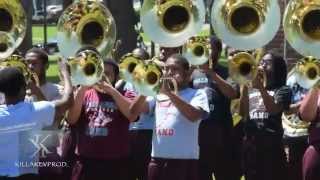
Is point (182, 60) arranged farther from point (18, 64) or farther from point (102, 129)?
point (18, 64)

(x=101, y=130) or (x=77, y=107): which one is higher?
(x=77, y=107)

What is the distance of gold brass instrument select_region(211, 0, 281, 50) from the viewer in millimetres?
6449

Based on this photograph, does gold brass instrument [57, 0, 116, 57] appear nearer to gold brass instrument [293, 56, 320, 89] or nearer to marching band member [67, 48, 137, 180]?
marching band member [67, 48, 137, 180]

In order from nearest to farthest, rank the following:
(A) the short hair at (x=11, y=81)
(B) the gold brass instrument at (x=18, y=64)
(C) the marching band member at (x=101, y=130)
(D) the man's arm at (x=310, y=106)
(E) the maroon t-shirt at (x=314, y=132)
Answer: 1. (A) the short hair at (x=11, y=81)
2. (B) the gold brass instrument at (x=18, y=64)
3. (D) the man's arm at (x=310, y=106)
4. (C) the marching band member at (x=101, y=130)
5. (E) the maroon t-shirt at (x=314, y=132)

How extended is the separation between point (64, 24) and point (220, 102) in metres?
1.59

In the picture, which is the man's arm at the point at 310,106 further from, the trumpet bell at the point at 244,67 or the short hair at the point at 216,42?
the short hair at the point at 216,42

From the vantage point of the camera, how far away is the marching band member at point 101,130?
20.4 feet

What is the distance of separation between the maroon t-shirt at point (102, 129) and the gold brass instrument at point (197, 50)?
836mm

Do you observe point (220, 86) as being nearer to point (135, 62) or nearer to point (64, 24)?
point (135, 62)

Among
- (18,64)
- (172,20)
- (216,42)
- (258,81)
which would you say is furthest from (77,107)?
(216,42)

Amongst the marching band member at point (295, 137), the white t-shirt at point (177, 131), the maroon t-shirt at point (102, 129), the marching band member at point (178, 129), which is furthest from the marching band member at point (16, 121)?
the marching band member at point (295, 137)

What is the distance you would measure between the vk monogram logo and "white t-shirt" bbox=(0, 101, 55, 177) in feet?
0.45

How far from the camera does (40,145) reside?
6172 mm

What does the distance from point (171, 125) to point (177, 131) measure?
0.22 ft
